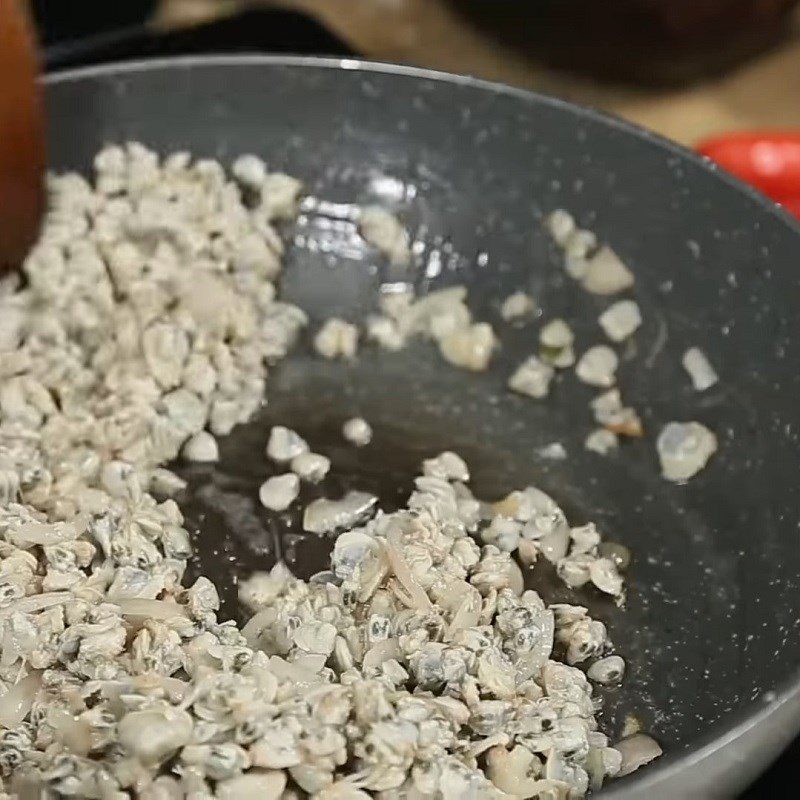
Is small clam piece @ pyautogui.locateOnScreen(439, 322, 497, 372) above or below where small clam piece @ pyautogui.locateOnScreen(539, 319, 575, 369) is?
below

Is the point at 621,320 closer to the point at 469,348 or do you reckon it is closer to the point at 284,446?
the point at 469,348

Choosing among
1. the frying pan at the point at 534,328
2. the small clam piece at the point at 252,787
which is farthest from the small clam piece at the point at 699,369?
the small clam piece at the point at 252,787

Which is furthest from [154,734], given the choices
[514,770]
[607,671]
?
[607,671]

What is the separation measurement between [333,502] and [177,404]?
15 centimetres

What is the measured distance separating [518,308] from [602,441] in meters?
0.16

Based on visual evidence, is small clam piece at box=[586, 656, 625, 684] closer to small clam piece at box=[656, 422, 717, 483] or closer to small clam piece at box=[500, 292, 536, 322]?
small clam piece at box=[656, 422, 717, 483]

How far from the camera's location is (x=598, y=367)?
990 millimetres

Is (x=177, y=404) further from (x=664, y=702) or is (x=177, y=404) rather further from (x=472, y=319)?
(x=664, y=702)

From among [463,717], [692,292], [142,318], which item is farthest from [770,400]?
[142,318]

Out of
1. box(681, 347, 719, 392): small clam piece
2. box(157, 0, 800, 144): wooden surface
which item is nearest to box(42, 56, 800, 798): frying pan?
box(681, 347, 719, 392): small clam piece

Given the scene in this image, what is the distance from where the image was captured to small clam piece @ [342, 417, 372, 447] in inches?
36.7

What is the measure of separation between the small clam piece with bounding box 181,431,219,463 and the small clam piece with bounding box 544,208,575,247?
0.37 meters

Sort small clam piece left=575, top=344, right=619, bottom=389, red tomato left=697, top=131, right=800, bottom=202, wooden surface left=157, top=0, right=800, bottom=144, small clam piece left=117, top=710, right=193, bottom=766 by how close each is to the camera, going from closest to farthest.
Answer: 1. small clam piece left=117, top=710, right=193, bottom=766
2. small clam piece left=575, top=344, right=619, bottom=389
3. red tomato left=697, top=131, right=800, bottom=202
4. wooden surface left=157, top=0, right=800, bottom=144

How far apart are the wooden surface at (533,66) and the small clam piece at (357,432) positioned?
2.12 feet
